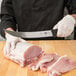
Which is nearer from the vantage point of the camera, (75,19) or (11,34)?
(11,34)

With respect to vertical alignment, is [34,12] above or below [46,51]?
above

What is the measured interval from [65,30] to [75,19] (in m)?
0.21

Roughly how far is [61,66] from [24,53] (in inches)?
8.8

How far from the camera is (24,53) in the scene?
1.26m

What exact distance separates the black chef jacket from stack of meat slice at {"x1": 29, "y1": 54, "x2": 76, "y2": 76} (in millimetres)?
564

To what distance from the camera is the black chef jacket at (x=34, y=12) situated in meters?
1.78

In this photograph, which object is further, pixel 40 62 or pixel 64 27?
pixel 64 27

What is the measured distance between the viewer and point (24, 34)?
149 centimetres

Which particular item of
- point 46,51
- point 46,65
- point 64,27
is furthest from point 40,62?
point 64,27

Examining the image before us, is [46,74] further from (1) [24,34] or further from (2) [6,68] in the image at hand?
(1) [24,34]

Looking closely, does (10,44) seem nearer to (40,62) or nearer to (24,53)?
(24,53)

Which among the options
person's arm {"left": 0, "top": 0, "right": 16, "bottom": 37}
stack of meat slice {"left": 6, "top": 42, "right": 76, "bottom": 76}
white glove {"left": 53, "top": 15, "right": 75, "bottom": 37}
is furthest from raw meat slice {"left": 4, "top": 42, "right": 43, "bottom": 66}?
person's arm {"left": 0, "top": 0, "right": 16, "bottom": 37}

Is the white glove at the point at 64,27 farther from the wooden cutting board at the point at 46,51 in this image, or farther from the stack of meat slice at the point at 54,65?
the stack of meat slice at the point at 54,65

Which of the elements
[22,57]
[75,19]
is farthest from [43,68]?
[75,19]
